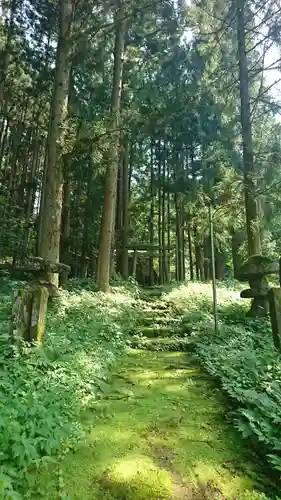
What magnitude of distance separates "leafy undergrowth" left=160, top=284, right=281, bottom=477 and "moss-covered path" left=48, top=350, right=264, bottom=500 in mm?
215

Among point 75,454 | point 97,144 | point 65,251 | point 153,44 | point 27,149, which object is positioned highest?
point 153,44

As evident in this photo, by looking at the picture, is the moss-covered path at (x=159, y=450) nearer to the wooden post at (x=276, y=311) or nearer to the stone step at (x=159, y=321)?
the wooden post at (x=276, y=311)

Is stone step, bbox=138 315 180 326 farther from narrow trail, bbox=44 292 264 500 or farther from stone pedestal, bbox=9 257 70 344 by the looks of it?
stone pedestal, bbox=9 257 70 344

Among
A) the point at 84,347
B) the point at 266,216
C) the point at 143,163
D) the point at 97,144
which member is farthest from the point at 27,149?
the point at 84,347

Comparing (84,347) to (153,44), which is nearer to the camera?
(84,347)

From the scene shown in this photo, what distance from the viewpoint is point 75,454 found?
2.61 meters

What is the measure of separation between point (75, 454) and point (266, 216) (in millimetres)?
8176

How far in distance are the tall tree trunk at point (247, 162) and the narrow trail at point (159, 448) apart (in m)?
4.90

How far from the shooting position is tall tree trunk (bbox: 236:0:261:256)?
8.38 m

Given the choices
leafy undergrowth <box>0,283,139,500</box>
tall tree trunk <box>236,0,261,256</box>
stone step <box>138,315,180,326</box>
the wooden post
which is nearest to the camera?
leafy undergrowth <box>0,283,139,500</box>

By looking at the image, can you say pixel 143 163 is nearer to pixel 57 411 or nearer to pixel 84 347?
pixel 84 347

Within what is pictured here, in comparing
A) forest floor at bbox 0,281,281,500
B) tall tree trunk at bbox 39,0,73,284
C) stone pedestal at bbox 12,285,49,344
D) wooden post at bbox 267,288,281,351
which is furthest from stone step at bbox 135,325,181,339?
stone pedestal at bbox 12,285,49,344

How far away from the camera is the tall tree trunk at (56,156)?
7.59 m

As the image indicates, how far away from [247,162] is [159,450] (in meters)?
7.58
